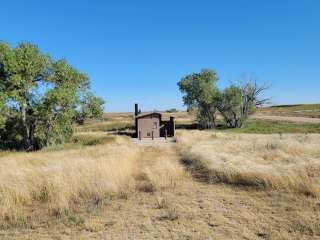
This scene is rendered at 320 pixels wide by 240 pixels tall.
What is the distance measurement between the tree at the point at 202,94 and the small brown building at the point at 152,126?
16.6 m

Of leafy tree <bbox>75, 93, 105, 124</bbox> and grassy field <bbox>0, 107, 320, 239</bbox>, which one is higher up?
leafy tree <bbox>75, 93, 105, 124</bbox>

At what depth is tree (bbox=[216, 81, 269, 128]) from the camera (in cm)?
5397

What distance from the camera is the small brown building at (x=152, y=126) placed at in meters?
39.8

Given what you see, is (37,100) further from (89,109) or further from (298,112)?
(298,112)

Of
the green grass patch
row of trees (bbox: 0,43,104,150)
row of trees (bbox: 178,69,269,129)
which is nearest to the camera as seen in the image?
row of trees (bbox: 0,43,104,150)

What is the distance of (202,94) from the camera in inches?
2188

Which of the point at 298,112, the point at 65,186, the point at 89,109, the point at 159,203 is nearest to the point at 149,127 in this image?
the point at 89,109

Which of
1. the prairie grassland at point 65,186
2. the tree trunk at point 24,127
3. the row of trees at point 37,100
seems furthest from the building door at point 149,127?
the prairie grassland at point 65,186

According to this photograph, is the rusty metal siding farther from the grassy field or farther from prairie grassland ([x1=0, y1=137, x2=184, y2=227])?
prairie grassland ([x1=0, y1=137, x2=184, y2=227])

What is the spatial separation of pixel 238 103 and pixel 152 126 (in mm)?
19791

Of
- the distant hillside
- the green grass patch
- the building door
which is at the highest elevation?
the distant hillside

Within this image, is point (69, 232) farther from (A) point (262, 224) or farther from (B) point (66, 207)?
(A) point (262, 224)

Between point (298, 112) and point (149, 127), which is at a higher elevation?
Result: point (298, 112)

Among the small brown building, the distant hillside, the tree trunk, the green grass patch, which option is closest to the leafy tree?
the tree trunk
